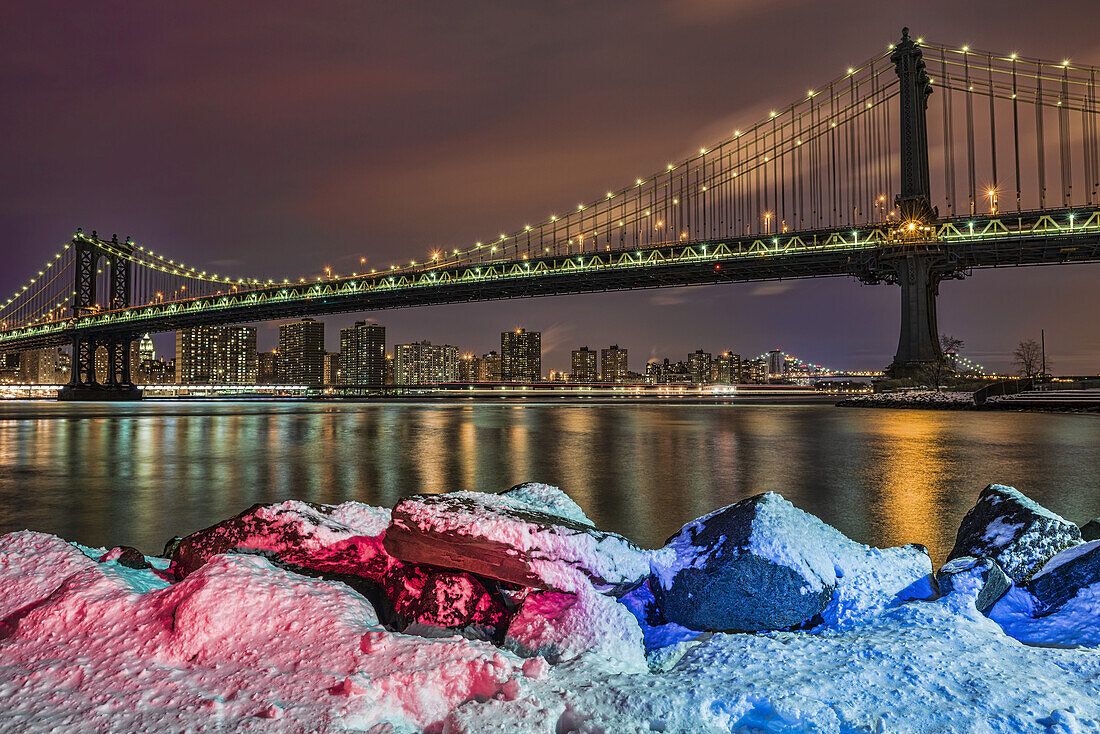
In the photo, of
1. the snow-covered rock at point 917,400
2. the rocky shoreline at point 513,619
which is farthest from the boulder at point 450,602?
the snow-covered rock at point 917,400

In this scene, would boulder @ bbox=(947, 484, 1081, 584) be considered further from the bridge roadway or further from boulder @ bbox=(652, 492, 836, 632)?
the bridge roadway

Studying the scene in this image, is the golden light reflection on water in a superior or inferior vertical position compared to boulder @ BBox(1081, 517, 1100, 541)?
inferior

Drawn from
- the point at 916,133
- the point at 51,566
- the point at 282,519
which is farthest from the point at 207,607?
the point at 916,133

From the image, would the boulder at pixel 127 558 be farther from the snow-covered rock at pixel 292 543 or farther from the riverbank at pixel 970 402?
the riverbank at pixel 970 402

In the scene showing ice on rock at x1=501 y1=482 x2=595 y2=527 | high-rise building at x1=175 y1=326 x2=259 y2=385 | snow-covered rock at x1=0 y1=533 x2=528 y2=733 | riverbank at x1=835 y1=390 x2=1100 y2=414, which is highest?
high-rise building at x1=175 y1=326 x2=259 y2=385

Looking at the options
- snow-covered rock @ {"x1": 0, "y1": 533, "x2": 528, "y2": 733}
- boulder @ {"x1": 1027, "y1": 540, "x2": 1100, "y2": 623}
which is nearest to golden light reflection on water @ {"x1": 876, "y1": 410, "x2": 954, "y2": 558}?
boulder @ {"x1": 1027, "y1": 540, "x2": 1100, "y2": 623}

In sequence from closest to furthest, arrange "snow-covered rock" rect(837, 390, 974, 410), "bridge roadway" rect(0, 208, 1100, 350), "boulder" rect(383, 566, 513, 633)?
"boulder" rect(383, 566, 513, 633) < "snow-covered rock" rect(837, 390, 974, 410) < "bridge roadway" rect(0, 208, 1100, 350)

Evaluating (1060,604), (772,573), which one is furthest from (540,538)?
(1060,604)
